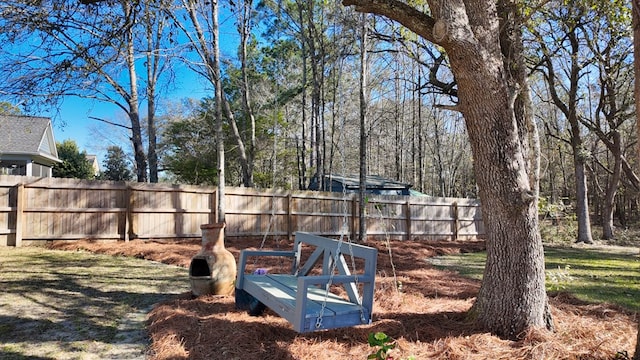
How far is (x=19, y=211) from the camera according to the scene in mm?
8031

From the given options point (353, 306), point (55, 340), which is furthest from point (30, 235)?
point (353, 306)

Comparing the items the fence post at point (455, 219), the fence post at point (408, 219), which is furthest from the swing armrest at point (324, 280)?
the fence post at point (455, 219)

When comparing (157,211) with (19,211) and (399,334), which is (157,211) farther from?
(399,334)

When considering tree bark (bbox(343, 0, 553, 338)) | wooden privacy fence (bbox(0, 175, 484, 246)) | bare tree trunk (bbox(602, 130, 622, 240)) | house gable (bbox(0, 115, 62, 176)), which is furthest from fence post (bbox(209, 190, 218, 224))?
bare tree trunk (bbox(602, 130, 622, 240))

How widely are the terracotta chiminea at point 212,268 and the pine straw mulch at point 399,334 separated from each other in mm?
137

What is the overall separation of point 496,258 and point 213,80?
9.09m

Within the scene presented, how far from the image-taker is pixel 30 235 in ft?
27.0

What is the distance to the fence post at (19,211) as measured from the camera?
8.02m

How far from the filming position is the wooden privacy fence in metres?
8.17

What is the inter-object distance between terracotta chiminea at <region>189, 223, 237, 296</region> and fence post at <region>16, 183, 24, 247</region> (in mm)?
6003

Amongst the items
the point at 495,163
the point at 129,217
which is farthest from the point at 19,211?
the point at 495,163

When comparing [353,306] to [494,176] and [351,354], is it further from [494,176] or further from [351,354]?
[494,176]

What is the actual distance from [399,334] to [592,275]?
6146 mm

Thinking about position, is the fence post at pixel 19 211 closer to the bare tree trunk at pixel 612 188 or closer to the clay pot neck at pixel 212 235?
the clay pot neck at pixel 212 235
